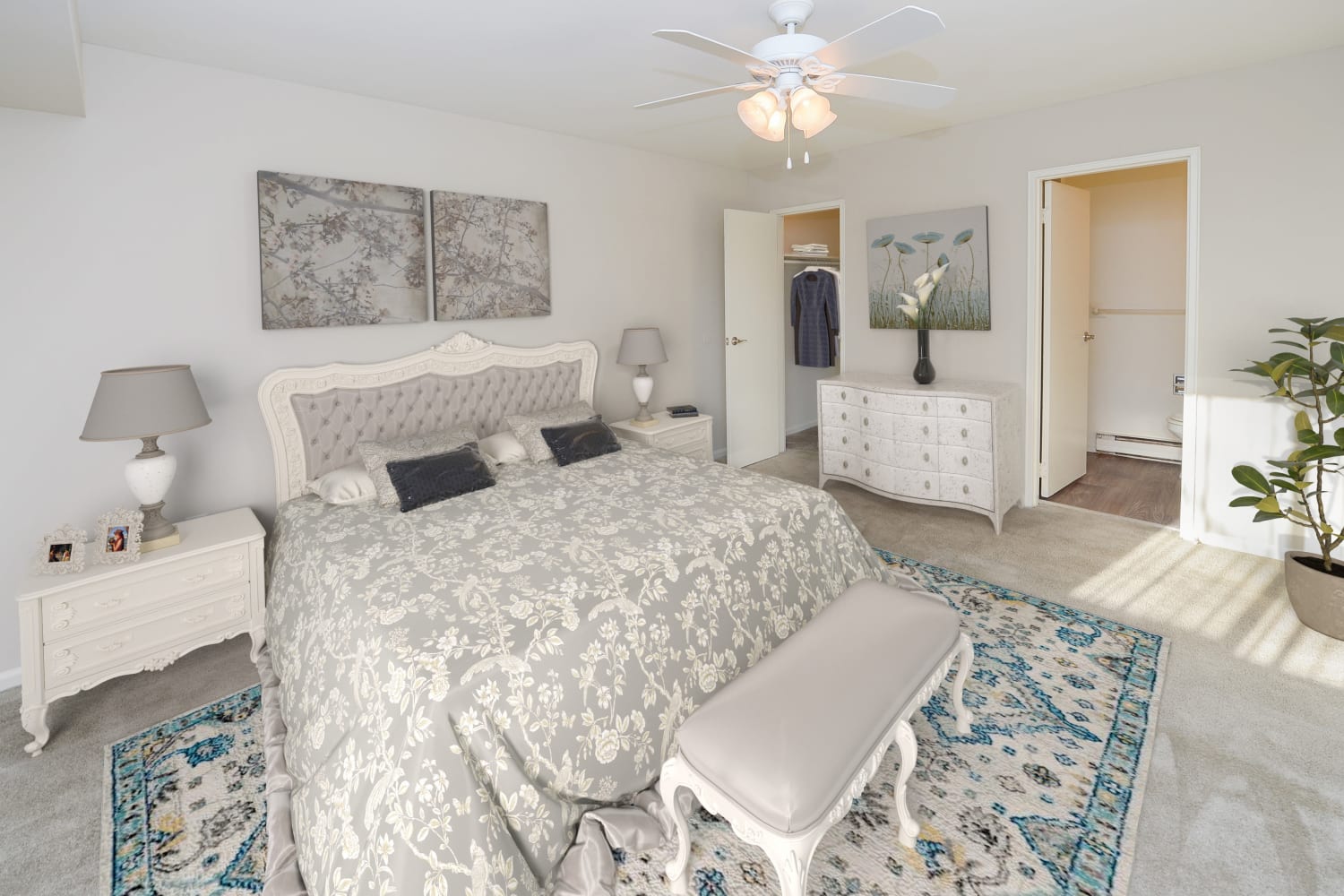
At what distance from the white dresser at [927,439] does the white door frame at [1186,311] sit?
0.12m

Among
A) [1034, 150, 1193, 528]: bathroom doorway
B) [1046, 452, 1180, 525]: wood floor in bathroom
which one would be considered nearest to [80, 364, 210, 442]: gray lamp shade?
[1034, 150, 1193, 528]: bathroom doorway

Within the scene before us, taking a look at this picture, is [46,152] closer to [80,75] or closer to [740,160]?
[80,75]

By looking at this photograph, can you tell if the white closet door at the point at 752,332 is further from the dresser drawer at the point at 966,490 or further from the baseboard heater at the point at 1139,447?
the baseboard heater at the point at 1139,447

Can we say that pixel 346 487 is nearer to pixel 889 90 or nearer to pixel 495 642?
pixel 495 642

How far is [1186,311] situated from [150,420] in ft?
16.8

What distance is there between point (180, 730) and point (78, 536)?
0.82 meters

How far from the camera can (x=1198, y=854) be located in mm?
1776

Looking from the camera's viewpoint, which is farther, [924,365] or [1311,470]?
[924,365]

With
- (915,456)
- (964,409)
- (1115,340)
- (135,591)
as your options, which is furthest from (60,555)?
(1115,340)

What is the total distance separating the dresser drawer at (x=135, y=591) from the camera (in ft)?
7.73

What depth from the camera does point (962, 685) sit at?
7.30 feet

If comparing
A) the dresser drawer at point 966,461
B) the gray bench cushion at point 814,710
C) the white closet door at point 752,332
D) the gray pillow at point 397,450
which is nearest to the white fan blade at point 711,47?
the gray bench cushion at point 814,710

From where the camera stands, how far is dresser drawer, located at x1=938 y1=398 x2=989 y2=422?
409cm

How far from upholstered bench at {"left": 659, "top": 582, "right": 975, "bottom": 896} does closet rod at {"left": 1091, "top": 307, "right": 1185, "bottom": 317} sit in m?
4.76
